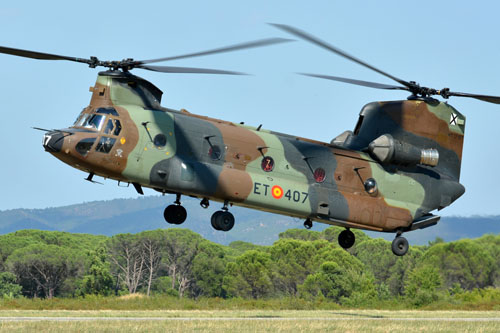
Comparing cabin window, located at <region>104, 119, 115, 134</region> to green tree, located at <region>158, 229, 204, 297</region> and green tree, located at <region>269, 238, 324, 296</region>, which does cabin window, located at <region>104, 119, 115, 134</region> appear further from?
green tree, located at <region>158, 229, 204, 297</region>

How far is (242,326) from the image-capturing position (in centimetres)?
3525

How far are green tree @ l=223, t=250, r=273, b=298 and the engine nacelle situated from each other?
73.5m

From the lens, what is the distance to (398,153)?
30.8 metres

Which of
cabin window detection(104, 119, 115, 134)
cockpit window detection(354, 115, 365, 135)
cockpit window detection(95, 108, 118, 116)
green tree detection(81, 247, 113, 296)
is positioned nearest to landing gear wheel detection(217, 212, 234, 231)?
cabin window detection(104, 119, 115, 134)

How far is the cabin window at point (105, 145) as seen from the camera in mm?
25422

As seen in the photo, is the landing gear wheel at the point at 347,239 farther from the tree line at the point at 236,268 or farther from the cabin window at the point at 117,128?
the tree line at the point at 236,268

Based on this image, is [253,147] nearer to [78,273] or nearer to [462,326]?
[462,326]

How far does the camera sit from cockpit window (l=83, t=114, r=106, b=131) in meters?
25.7

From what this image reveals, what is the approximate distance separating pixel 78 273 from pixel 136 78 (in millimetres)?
89090

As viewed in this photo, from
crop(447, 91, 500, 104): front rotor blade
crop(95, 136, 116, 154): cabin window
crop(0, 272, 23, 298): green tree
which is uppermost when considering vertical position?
crop(447, 91, 500, 104): front rotor blade

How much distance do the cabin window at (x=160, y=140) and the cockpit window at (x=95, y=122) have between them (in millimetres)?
1766

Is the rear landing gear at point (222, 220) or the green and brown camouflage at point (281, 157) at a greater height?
the green and brown camouflage at point (281, 157)

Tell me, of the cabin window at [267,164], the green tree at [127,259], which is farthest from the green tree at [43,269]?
the cabin window at [267,164]

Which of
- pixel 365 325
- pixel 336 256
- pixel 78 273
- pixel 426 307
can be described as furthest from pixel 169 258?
pixel 365 325
